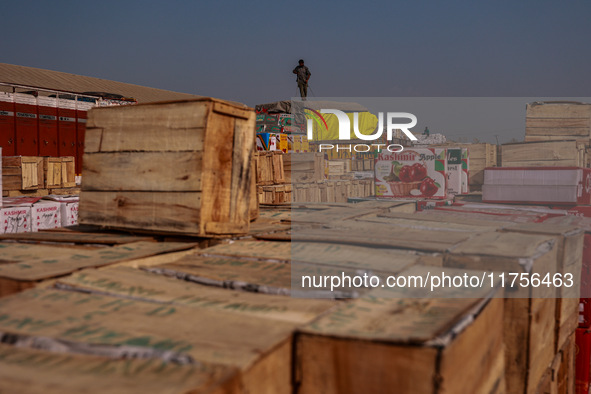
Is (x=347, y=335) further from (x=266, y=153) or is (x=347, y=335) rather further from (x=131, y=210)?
(x=266, y=153)

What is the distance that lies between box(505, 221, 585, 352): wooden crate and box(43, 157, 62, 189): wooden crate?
10.7 meters

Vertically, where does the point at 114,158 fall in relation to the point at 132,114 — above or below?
below

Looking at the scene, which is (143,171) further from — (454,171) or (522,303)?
(454,171)

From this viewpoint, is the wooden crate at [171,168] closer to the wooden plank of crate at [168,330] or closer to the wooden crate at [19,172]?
the wooden plank of crate at [168,330]

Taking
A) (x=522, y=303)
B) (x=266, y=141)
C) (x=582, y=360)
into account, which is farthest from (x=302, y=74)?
(x=522, y=303)

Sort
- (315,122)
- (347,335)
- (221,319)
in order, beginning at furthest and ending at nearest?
(315,122) < (221,319) < (347,335)

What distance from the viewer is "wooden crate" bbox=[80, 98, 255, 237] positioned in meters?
2.78

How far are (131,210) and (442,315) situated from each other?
6.80 ft

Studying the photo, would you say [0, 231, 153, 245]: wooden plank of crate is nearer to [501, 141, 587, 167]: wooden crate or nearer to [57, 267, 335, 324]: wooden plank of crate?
[57, 267, 335, 324]: wooden plank of crate

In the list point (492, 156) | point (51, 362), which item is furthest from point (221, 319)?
point (492, 156)

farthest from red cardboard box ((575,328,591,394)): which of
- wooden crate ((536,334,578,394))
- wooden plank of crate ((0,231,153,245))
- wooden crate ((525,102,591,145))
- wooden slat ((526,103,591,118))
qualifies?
wooden slat ((526,103,591,118))

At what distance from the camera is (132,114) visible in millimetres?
3066

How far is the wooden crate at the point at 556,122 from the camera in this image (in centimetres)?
1170

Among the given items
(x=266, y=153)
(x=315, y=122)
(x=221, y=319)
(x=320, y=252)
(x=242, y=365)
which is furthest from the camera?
(x=315, y=122)
